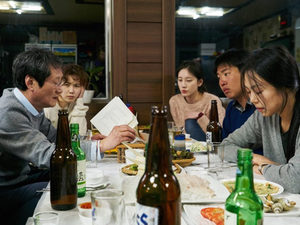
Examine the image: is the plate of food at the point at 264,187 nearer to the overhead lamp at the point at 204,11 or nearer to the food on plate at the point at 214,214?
the food on plate at the point at 214,214

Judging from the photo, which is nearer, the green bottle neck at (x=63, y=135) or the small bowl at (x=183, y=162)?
the green bottle neck at (x=63, y=135)

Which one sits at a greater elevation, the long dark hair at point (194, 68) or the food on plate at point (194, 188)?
the long dark hair at point (194, 68)

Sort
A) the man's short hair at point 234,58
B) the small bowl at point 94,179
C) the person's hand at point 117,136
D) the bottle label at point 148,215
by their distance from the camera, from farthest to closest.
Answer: the man's short hair at point 234,58 → the person's hand at point 117,136 → the small bowl at point 94,179 → the bottle label at point 148,215

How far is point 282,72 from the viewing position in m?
1.48

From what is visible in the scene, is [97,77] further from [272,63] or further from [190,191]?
[190,191]

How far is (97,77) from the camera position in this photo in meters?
3.76

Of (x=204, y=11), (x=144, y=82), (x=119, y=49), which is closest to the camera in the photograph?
(x=119, y=49)

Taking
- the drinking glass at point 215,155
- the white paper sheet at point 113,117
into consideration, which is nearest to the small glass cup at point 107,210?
the drinking glass at point 215,155

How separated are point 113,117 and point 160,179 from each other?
107 centimetres

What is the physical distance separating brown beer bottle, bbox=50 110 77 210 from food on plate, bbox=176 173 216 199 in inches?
12.6

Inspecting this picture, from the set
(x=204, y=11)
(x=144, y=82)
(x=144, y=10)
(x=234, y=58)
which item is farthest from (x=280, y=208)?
(x=204, y=11)

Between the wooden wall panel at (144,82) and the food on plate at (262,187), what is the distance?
2646 mm

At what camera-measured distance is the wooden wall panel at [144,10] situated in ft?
12.1

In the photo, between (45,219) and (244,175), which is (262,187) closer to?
(244,175)
